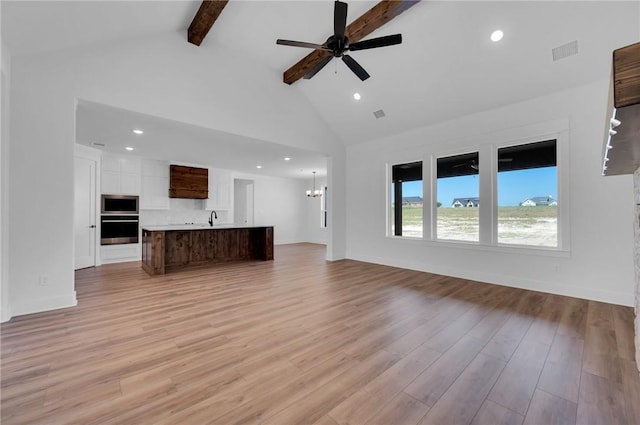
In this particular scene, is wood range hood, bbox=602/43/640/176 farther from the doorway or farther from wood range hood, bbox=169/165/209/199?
the doorway

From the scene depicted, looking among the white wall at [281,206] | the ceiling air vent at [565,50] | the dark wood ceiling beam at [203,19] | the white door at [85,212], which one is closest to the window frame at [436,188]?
the ceiling air vent at [565,50]

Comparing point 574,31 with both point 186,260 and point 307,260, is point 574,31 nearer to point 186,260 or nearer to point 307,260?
point 307,260

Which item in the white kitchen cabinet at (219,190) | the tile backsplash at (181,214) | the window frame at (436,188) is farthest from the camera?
the white kitchen cabinet at (219,190)

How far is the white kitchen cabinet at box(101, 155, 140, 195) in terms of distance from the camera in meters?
6.42

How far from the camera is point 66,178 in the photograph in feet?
11.0

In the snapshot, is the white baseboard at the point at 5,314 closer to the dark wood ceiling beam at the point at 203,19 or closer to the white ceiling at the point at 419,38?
the white ceiling at the point at 419,38

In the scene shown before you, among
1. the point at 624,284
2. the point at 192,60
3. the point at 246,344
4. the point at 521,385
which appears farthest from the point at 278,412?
the point at 192,60

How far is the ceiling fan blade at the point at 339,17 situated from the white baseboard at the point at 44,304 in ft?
14.7

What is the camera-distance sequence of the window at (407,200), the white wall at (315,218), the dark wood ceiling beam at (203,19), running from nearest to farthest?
the dark wood ceiling beam at (203,19), the window at (407,200), the white wall at (315,218)

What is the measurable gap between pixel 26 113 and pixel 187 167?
455 centimetres

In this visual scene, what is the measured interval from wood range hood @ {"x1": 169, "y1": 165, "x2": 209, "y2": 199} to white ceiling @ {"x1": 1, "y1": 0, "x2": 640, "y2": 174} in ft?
7.91

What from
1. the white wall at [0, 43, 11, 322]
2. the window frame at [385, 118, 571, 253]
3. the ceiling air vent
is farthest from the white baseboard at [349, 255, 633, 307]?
the white wall at [0, 43, 11, 322]

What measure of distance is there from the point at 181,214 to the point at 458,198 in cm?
745

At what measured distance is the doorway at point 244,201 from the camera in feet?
32.8
